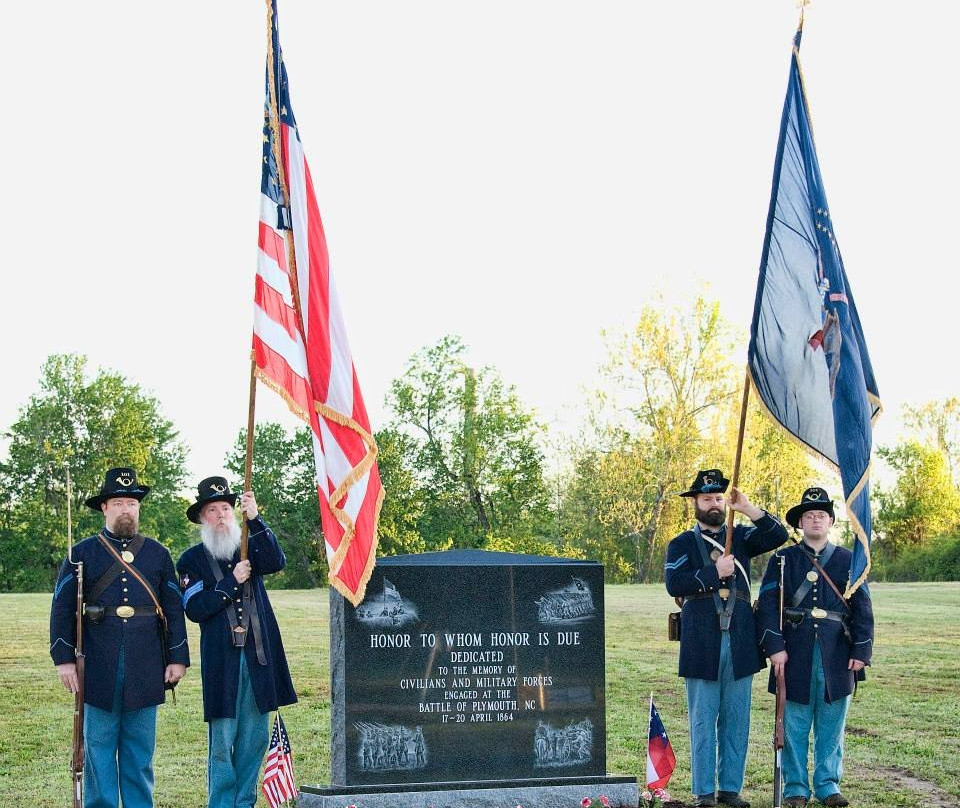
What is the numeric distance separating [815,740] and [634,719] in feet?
15.4

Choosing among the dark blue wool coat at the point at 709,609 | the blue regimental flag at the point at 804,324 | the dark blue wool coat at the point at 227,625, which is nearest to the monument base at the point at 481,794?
Result: the dark blue wool coat at the point at 227,625

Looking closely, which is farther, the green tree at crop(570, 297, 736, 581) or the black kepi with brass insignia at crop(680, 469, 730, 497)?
the green tree at crop(570, 297, 736, 581)

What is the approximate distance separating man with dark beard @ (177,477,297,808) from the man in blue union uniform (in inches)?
122

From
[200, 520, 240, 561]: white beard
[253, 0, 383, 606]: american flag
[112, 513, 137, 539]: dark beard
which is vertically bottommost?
[200, 520, 240, 561]: white beard

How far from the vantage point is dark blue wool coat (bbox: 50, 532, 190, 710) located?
7730 mm

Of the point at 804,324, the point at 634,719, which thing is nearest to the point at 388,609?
the point at 804,324

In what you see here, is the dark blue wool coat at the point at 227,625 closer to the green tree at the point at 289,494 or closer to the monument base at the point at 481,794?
the monument base at the point at 481,794

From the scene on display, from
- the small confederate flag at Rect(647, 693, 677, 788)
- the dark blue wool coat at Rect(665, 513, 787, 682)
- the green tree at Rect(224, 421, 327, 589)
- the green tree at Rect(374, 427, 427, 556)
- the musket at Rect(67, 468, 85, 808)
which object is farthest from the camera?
the green tree at Rect(224, 421, 327, 589)

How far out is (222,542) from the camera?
26.7 ft

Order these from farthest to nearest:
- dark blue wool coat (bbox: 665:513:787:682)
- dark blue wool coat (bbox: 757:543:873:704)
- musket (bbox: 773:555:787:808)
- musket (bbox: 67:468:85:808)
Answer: dark blue wool coat (bbox: 757:543:873:704) → dark blue wool coat (bbox: 665:513:787:682) → musket (bbox: 773:555:787:808) → musket (bbox: 67:468:85:808)

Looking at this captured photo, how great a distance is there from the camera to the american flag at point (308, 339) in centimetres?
835

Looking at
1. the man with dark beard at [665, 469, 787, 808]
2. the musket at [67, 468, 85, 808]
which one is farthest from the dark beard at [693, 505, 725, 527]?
the musket at [67, 468, 85, 808]

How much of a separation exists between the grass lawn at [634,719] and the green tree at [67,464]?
24374mm

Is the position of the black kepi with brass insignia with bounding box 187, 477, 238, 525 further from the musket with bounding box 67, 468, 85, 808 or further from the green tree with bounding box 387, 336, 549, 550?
the green tree with bounding box 387, 336, 549, 550
